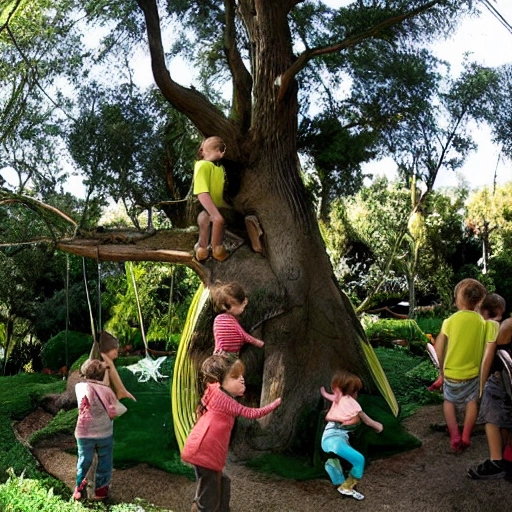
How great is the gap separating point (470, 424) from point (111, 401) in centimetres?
291

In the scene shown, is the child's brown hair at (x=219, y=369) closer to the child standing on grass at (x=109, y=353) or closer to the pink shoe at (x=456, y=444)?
the child standing on grass at (x=109, y=353)

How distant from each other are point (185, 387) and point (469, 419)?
7.97 ft

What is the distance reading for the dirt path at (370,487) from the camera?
17.4 feet

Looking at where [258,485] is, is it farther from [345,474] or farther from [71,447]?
[71,447]

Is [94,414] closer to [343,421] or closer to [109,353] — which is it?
[109,353]

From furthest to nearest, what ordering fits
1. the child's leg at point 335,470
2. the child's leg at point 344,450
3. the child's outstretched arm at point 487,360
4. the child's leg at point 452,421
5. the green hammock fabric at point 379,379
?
the green hammock fabric at point 379,379 → the child's leg at point 452,421 → the child's outstretched arm at point 487,360 → the child's leg at point 335,470 → the child's leg at point 344,450

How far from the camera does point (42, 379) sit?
10.7m

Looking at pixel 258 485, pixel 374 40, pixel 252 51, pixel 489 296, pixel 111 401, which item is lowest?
pixel 258 485

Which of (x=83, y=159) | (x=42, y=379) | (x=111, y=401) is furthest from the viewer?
(x=42, y=379)

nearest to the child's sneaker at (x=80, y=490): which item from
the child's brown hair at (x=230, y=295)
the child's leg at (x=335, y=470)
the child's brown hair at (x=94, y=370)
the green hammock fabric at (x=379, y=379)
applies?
the child's brown hair at (x=94, y=370)

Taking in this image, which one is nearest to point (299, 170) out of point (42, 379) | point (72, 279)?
point (42, 379)

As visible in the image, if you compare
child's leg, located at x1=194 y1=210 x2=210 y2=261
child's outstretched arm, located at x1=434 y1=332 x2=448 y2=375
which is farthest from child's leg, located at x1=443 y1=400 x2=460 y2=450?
child's leg, located at x1=194 y1=210 x2=210 y2=261

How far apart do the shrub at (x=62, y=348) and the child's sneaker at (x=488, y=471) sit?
8.10 m

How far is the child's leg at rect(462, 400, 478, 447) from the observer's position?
5.66 meters
